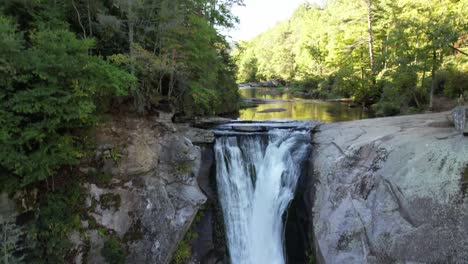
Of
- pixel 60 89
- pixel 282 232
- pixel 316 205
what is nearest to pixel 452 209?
pixel 316 205

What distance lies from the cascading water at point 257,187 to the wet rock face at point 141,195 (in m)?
1.55

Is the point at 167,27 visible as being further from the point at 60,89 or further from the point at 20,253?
the point at 20,253

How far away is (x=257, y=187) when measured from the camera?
30.7ft

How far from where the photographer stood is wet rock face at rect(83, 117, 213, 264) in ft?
23.5

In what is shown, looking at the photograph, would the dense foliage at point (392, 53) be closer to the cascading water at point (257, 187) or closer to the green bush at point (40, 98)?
the cascading water at point (257, 187)

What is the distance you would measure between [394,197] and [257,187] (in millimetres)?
4253

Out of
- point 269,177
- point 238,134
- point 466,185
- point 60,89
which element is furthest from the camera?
point 238,134

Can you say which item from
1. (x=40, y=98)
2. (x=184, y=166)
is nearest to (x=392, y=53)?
(x=184, y=166)

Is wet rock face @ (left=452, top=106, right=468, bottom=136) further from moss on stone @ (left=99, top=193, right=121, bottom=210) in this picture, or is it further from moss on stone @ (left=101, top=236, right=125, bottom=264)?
moss on stone @ (left=101, top=236, right=125, bottom=264)

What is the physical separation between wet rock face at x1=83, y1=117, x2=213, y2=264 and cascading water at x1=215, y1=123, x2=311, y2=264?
155 cm

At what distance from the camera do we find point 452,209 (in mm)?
5324

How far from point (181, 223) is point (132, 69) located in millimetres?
4584

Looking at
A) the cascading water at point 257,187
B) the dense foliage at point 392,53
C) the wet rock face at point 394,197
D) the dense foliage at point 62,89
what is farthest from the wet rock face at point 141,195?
the dense foliage at point 392,53

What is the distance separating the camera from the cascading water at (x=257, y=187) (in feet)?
29.4
